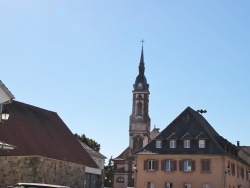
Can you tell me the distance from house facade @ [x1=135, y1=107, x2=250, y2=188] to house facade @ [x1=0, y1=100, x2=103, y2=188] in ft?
28.7

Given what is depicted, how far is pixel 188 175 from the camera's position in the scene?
44.7 m

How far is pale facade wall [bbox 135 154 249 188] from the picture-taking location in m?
43.7

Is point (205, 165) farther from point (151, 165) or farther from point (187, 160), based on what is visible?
point (151, 165)

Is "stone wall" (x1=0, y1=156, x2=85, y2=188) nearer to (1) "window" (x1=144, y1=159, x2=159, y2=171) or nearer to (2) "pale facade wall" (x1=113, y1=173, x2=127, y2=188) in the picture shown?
(1) "window" (x1=144, y1=159, x2=159, y2=171)

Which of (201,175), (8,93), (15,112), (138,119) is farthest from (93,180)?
(138,119)

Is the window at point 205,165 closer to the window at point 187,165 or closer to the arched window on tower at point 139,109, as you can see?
the window at point 187,165

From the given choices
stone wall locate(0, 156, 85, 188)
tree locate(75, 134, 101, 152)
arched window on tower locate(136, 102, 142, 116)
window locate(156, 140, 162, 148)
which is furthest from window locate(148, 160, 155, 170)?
arched window on tower locate(136, 102, 142, 116)

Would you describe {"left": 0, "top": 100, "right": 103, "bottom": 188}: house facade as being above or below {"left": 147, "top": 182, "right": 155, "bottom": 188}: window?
above

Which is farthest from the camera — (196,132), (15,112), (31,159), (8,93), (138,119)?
(138,119)

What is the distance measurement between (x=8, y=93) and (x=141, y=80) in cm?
5937

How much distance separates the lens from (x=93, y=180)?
122 ft

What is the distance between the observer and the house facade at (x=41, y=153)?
27.3 m

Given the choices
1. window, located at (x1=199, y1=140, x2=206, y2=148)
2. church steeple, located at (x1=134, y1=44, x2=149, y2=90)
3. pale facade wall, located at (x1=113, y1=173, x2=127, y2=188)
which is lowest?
pale facade wall, located at (x1=113, y1=173, x2=127, y2=188)

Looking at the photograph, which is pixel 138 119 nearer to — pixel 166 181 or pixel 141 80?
pixel 141 80
